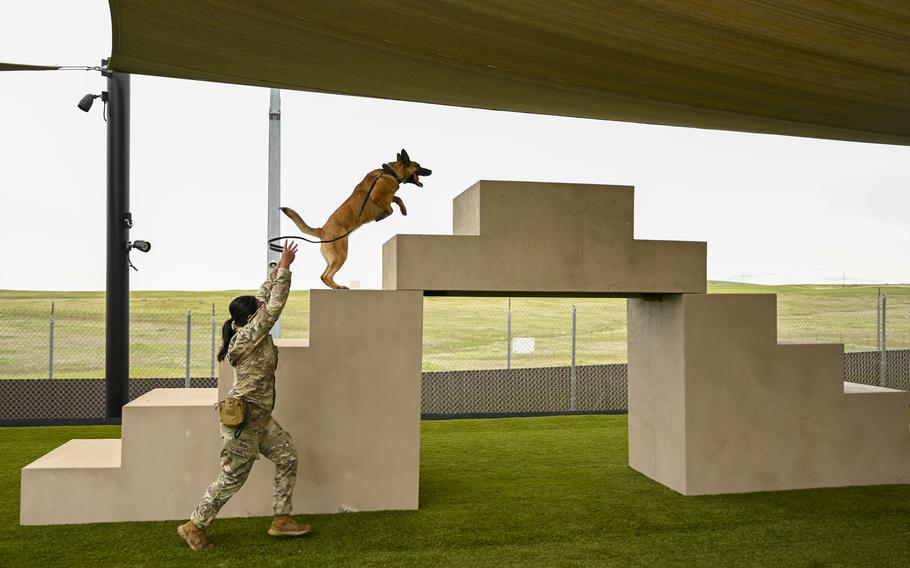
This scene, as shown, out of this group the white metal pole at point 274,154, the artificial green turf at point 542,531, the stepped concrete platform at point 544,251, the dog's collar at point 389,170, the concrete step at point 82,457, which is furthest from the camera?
the white metal pole at point 274,154

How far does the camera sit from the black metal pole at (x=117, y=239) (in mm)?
10289

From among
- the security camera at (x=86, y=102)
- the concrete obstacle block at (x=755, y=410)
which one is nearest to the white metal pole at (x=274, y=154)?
the security camera at (x=86, y=102)

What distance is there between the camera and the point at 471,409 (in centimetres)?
1199

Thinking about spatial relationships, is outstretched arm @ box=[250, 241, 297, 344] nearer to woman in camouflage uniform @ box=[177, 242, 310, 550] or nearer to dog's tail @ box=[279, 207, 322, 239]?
woman in camouflage uniform @ box=[177, 242, 310, 550]

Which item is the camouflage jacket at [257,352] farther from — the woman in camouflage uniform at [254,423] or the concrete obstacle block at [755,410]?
the concrete obstacle block at [755,410]

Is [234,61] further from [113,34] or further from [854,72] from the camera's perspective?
[854,72]

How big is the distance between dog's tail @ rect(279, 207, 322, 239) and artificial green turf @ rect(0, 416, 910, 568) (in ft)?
7.24

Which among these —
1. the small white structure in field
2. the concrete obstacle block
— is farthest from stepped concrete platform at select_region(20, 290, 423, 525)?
the small white structure in field

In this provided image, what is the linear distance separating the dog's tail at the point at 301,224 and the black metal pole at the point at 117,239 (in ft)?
17.2

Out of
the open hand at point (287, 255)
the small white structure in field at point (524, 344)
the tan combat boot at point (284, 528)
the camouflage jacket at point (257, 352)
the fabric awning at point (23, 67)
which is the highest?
the fabric awning at point (23, 67)

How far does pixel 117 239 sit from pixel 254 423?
20.3ft

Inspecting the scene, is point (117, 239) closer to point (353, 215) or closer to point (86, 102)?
point (86, 102)

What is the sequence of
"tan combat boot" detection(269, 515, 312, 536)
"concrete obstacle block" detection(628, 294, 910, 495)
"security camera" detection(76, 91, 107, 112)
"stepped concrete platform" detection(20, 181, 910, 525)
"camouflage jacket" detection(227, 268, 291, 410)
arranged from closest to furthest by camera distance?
"camouflage jacket" detection(227, 268, 291, 410) < "tan combat boot" detection(269, 515, 312, 536) < "stepped concrete platform" detection(20, 181, 910, 525) < "concrete obstacle block" detection(628, 294, 910, 495) < "security camera" detection(76, 91, 107, 112)

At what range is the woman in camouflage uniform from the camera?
5055mm
